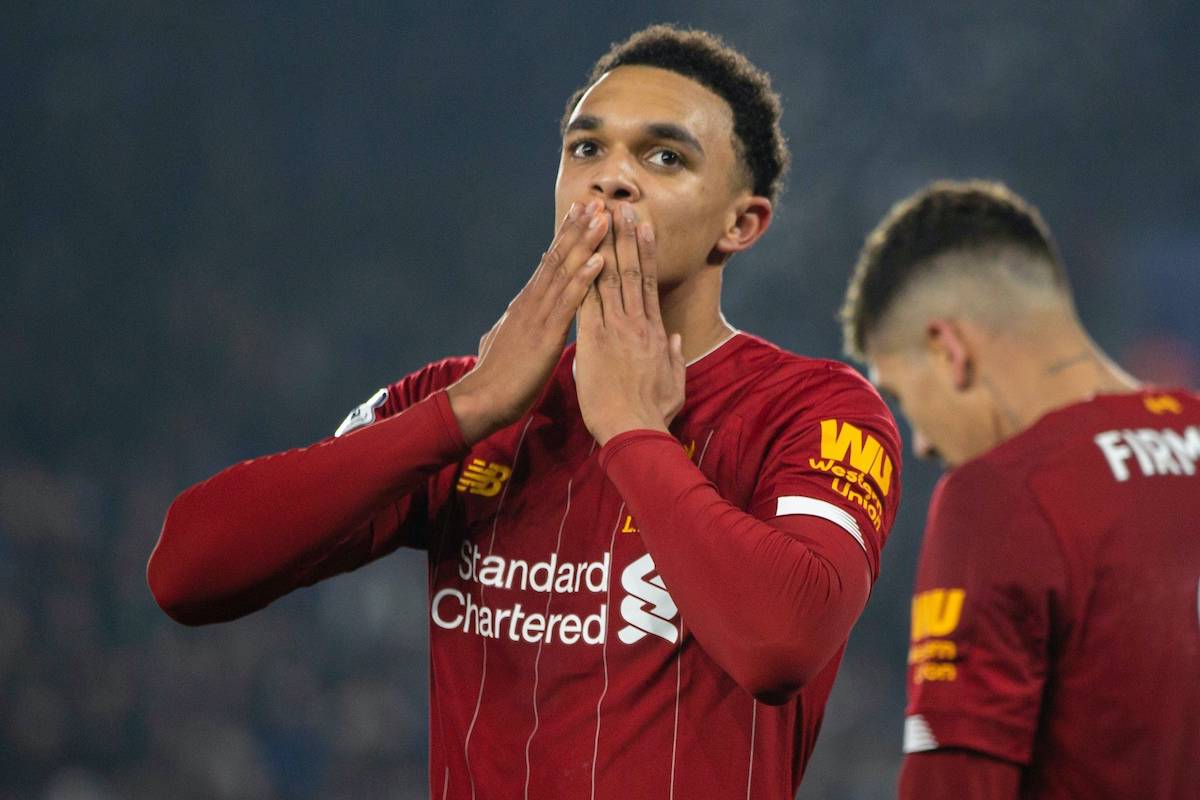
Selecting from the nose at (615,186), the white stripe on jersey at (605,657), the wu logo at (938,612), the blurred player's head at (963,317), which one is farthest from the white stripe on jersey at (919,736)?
the nose at (615,186)

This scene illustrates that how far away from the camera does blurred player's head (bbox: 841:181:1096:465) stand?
253cm

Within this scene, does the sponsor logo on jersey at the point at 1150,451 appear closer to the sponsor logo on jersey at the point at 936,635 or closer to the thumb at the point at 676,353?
the sponsor logo on jersey at the point at 936,635

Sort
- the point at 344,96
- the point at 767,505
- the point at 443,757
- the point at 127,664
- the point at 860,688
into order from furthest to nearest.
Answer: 1. the point at 344,96
2. the point at 860,688
3. the point at 127,664
4. the point at 443,757
5. the point at 767,505

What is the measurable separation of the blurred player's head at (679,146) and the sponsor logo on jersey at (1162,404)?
78cm

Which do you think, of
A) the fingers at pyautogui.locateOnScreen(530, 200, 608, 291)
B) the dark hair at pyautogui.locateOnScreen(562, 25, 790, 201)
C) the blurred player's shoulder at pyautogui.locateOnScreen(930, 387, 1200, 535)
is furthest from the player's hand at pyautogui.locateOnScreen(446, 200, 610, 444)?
the blurred player's shoulder at pyautogui.locateOnScreen(930, 387, 1200, 535)

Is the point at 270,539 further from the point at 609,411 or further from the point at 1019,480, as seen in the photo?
the point at 1019,480

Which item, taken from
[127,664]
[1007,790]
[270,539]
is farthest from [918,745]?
[127,664]

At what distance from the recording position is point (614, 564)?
2105 millimetres

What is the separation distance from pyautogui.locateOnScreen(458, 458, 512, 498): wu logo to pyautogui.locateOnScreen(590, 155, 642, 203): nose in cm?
51

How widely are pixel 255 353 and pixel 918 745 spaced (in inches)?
285

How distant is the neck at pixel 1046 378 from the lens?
243cm

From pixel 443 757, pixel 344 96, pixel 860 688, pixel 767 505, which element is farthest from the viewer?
pixel 344 96

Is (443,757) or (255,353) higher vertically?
(255,353)

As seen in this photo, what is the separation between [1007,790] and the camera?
2.08 metres
